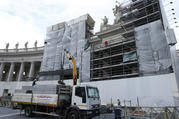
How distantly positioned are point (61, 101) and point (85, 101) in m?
2.44

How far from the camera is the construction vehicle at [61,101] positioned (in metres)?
8.63

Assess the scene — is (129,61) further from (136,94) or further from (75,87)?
(75,87)

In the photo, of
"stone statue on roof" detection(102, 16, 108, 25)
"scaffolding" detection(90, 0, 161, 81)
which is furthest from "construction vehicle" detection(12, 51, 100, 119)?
"stone statue on roof" detection(102, 16, 108, 25)

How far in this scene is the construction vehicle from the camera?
28.3 ft

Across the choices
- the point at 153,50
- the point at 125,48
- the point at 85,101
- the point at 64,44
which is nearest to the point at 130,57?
the point at 125,48

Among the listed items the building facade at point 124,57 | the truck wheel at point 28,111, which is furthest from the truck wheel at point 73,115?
the building facade at point 124,57

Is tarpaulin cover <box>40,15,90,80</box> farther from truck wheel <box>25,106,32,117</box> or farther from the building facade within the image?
truck wheel <box>25,106,32,117</box>

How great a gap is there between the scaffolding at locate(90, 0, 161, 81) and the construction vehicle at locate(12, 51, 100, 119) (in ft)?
36.1

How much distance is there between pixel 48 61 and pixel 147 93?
2280 centimetres

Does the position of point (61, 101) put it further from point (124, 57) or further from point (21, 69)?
point (21, 69)

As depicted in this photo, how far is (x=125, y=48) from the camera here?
70.8 feet

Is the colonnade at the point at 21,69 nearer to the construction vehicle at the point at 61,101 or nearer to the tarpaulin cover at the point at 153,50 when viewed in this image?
the construction vehicle at the point at 61,101

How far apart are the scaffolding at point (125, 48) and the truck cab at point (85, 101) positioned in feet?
35.1

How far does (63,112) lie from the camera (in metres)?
9.61
